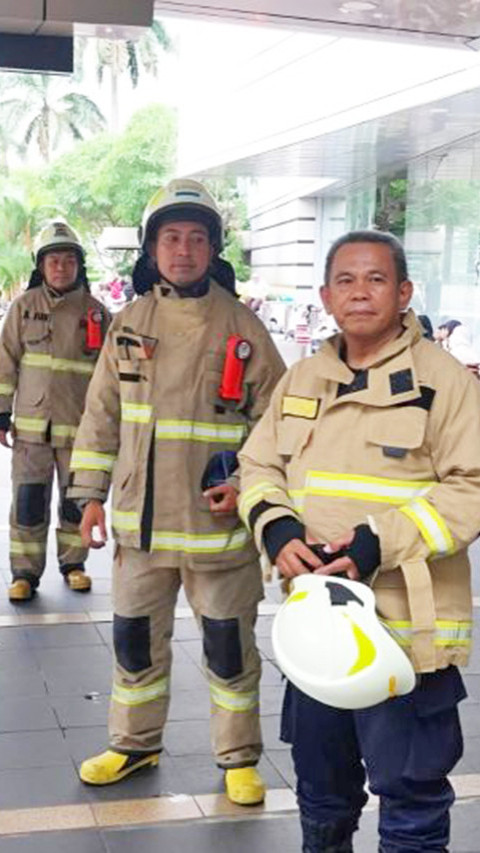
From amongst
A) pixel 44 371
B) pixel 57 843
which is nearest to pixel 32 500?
pixel 44 371

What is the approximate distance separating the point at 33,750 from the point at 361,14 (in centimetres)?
553

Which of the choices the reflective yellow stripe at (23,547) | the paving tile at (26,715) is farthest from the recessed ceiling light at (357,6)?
the paving tile at (26,715)

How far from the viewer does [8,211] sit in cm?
5191

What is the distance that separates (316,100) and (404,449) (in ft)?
55.0

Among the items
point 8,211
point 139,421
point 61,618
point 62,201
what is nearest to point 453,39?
point 61,618

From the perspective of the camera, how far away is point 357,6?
7.67 m

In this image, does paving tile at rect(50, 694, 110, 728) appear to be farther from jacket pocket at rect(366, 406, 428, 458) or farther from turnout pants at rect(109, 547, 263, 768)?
jacket pocket at rect(366, 406, 428, 458)

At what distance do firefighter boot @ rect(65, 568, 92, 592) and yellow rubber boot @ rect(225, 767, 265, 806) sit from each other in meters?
2.84

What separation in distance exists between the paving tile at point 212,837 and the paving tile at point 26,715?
3.19ft

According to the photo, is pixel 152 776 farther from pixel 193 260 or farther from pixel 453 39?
pixel 453 39

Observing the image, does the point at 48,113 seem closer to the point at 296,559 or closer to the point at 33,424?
the point at 33,424

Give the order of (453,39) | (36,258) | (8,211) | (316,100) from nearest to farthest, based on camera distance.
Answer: (36,258), (453,39), (316,100), (8,211)

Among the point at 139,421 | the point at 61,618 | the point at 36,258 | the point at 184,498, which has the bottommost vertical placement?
the point at 61,618

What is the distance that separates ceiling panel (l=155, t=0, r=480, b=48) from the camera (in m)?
7.64
